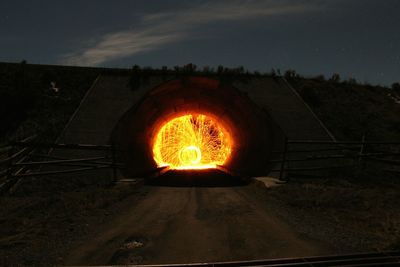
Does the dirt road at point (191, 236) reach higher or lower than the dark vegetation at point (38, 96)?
lower

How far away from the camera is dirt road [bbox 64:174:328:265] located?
6.39m

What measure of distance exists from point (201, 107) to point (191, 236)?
43.9ft

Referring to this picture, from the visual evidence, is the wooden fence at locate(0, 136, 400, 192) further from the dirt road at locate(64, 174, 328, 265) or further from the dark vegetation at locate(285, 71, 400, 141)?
the dirt road at locate(64, 174, 328, 265)

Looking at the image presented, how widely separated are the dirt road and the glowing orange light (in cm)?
1484

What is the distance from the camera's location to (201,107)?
20.4 m

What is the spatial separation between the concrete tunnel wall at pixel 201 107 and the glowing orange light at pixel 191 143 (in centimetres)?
555

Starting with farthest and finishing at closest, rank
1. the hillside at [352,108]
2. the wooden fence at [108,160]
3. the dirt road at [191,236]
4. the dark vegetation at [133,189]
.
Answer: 1. the hillside at [352,108]
2. the wooden fence at [108,160]
3. the dark vegetation at [133,189]
4. the dirt road at [191,236]

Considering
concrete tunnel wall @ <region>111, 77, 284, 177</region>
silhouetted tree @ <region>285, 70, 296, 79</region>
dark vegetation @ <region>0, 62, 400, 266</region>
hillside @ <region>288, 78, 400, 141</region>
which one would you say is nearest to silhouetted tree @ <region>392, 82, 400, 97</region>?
dark vegetation @ <region>0, 62, 400, 266</region>

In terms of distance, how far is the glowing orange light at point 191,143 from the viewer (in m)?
25.9

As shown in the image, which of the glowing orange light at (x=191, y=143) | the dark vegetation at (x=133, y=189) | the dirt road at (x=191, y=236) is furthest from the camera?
the glowing orange light at (x=191, y=143)

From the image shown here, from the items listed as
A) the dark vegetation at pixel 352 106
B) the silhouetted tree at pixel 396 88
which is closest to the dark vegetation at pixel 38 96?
the dark vegetation at pixel 352 106

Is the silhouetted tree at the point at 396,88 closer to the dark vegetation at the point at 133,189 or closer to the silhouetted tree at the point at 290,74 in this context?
the dark vegetation at the point at 133,189

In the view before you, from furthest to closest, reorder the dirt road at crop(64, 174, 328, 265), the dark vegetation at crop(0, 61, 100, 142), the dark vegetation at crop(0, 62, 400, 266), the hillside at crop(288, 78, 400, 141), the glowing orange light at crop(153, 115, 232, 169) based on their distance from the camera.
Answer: the glowing orange light at crop(153, 115, 232, 169) < the hillside at crop(288, 78, 400, 141) < the dark vegetation at crop(0, 61, 100, 142) < the dark vegetation at crop(0, 62, 400, 266) < the dirt road at crop(64, 174, 328, 265)

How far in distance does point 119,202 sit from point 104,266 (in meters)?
5.45
